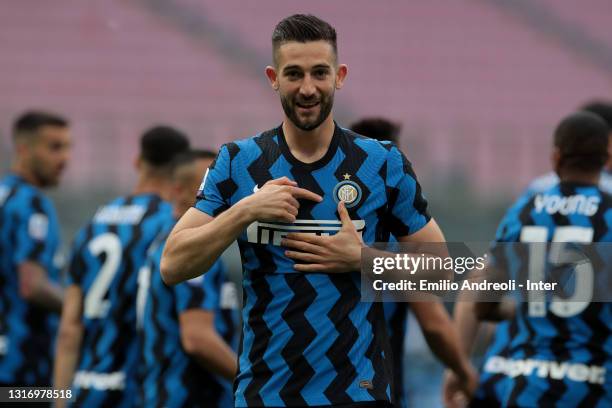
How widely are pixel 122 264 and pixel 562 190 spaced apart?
2.71m

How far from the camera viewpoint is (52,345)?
7.80 meters

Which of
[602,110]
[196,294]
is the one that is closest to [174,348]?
[196,294]

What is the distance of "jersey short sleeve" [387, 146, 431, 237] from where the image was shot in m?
4.01

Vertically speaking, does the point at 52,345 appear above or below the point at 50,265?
below

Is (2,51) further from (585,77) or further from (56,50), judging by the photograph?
(585,77)

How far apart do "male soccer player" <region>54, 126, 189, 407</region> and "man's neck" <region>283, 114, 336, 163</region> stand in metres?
2.97

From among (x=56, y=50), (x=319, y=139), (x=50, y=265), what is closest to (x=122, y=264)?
(x=50, y=265)

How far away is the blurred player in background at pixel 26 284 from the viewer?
24.6 feet

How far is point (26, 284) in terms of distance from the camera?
7441 millimetres

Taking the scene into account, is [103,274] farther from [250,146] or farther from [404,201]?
[404,201]

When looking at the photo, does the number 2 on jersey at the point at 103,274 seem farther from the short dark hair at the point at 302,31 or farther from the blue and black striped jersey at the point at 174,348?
the short dark hair at the point at 302,31

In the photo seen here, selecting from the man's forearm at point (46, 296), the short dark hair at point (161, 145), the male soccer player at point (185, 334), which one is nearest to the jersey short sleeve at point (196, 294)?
the male soccer player at point (185, 334)

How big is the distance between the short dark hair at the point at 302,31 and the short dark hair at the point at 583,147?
216 centimetres

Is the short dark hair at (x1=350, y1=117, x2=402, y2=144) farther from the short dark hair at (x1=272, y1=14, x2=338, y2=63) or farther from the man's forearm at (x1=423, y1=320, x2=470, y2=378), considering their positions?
the short dark hair at (x1=272, y1=14, x2=338, y2=63)
